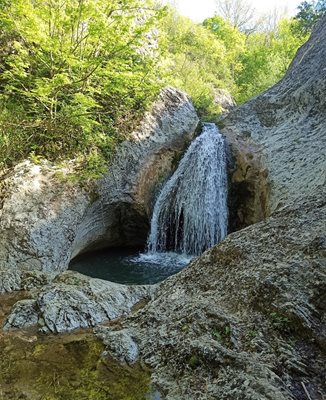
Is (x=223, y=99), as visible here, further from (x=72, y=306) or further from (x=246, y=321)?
(x=246, y=321)

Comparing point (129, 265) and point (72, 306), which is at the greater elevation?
point (129, 265)

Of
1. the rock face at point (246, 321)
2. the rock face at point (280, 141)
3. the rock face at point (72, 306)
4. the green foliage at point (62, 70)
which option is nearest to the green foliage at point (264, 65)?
the rock face at point (280, 141)

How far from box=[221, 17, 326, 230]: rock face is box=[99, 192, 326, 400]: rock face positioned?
3.34m

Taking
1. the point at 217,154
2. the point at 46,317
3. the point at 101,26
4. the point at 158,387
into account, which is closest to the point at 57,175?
the point at 101,26

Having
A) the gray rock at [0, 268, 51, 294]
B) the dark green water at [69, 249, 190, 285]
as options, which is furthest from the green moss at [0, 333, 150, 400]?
the dark green water at [69, 249, 190, 285]

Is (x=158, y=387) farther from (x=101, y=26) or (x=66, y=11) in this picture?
(x=66, y=11)

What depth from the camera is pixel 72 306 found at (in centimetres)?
452

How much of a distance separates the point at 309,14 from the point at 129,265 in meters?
20.7

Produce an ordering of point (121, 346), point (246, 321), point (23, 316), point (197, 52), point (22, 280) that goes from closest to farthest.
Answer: point (246, 321) → point (121, 346) → point (23, 316) → point (22, 280) → point (197, 52)

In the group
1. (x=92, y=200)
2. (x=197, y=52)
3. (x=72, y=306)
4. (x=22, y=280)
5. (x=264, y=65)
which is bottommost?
(x=72, y=306)

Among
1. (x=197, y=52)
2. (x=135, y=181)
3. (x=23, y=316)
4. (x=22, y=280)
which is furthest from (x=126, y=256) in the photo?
(x=197, y=52)

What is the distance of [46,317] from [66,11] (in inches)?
240

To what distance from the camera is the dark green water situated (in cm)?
837

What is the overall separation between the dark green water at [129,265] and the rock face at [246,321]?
3811 millimetres
